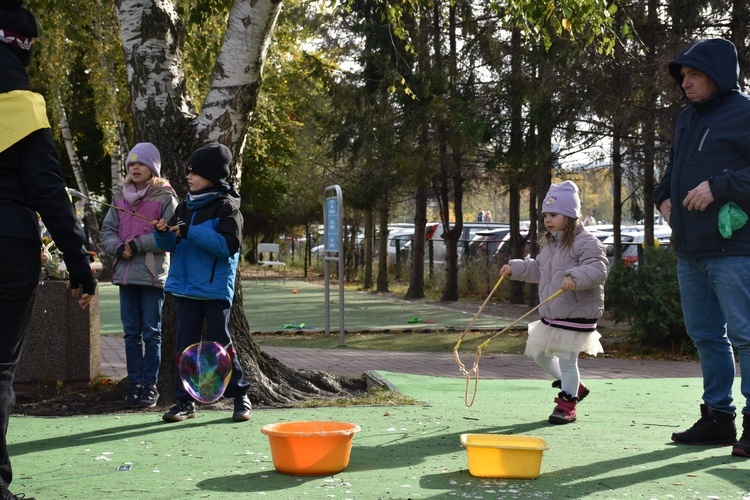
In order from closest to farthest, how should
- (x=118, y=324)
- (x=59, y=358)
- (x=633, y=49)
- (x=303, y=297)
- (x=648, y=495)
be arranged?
1. (x=648, y=495)
2. (x=59, y=358)
3. (x=633, y=49)
4. (x=118, y=324)
5. (x=303, y=297)

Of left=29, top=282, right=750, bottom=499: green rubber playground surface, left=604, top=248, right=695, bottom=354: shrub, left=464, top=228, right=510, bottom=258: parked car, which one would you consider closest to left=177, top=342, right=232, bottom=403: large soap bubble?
left=29, top=282, right=750, bottom=499: green rubber playground surface

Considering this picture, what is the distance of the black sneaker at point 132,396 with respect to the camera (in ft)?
23.9

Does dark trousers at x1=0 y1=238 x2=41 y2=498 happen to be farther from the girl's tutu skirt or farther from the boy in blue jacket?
the girl's tutu skirt

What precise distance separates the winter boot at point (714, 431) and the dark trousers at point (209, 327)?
9.40ft

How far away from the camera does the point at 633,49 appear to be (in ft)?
46.6

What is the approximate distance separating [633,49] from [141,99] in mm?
8561

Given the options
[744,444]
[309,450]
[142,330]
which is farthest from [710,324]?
[142,330]

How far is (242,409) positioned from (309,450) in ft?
6.31

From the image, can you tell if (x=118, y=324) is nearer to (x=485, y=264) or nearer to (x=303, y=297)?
(x=303, y=297)

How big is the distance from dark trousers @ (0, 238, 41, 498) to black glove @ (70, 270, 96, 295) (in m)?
0.20

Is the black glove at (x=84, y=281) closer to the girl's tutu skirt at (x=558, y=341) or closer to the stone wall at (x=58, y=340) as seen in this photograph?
the girl's tutu skirt at (x=558, y=341)

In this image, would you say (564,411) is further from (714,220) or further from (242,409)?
(242,409)

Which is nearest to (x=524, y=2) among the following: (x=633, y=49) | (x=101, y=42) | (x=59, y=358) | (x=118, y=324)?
(x=59, y=358)

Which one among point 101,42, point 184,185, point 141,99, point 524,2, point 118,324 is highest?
point 101,42
